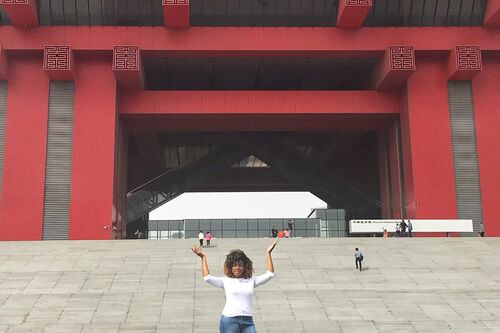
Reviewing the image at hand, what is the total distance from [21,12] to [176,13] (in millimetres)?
9065

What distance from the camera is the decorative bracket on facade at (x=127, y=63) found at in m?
36.6

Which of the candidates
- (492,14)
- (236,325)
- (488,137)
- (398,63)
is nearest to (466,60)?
(492,14)

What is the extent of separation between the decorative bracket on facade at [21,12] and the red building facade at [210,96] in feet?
0.24

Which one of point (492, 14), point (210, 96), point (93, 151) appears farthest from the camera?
point (210, 96)

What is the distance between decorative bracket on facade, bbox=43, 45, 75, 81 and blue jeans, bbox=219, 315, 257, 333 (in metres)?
33.1

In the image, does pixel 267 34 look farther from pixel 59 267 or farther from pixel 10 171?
pixel 59 267

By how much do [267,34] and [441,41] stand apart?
10898 millimetres

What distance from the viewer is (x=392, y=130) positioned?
41938 millimetres

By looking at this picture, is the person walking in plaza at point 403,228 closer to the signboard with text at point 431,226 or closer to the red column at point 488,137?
the signboard with text at point 431,226

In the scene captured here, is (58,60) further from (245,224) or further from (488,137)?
(245,224)

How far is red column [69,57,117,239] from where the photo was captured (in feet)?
119

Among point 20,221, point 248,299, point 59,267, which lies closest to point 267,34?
point 20,221

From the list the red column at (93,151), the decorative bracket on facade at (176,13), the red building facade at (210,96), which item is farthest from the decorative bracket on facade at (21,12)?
the decorative bracket on facade at (176,13)

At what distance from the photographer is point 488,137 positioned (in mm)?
38594
